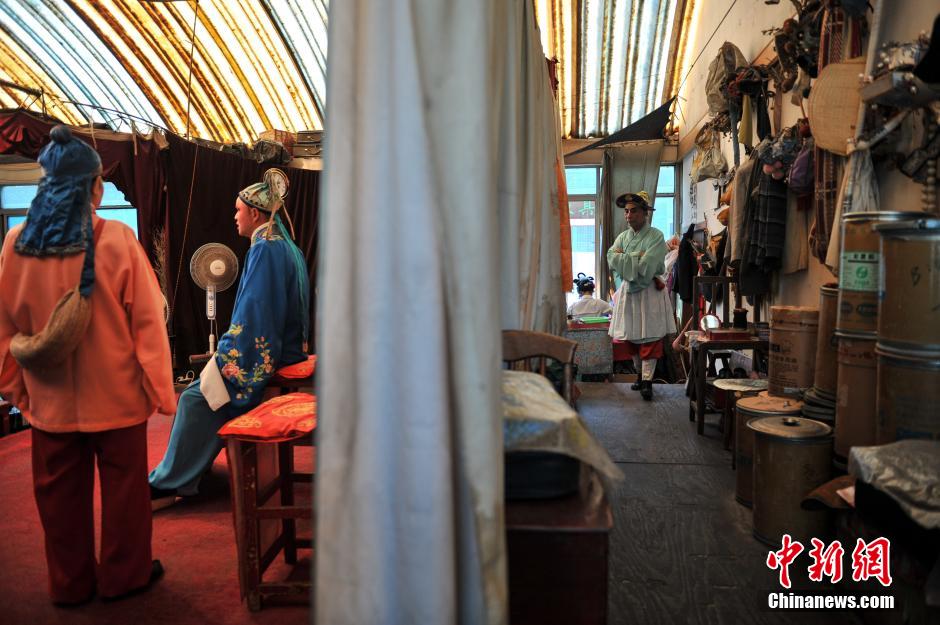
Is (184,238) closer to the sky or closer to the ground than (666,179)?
closer to the ground

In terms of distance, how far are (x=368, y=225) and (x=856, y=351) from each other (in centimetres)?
235

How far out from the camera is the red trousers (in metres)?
2.53

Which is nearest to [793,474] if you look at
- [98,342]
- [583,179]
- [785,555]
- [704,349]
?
[785,555]

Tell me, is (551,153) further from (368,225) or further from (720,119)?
(720,119)

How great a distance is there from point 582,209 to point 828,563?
29.0 ft

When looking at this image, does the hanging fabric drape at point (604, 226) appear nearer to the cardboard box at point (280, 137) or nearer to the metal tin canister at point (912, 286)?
the cardboard box at point (280, 137)

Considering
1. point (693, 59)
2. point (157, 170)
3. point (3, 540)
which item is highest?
point (693, 59)

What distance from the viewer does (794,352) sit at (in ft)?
11.6

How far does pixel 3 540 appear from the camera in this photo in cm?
318

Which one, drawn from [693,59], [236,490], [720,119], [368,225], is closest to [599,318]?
[720,119]

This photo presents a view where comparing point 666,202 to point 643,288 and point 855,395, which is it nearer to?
point 643,288

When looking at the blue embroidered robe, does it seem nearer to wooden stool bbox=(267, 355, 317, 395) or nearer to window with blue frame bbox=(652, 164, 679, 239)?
wooden stool bbox=(267, 355, 317, 395)

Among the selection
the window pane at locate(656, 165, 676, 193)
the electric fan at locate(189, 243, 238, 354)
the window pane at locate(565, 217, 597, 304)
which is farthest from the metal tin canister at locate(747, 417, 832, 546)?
the window pane at locate(656, 165, 676, 193)

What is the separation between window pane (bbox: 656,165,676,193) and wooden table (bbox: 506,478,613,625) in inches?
386
